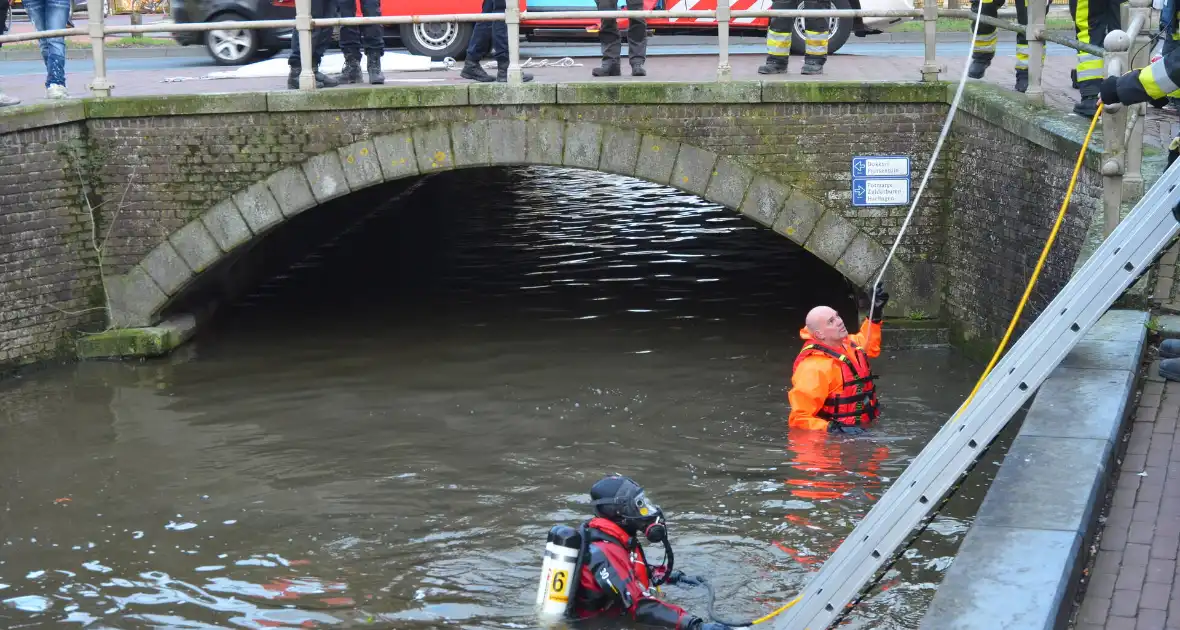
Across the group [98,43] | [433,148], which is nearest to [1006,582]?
[433,148]

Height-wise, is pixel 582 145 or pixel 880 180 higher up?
pixel 582 145

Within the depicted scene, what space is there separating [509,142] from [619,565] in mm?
6320

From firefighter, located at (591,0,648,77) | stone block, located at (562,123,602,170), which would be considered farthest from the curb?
firefighter, located at (591,0,648,77)

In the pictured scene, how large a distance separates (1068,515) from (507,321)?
8954mm

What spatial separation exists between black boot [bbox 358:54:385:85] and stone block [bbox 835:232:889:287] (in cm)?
445

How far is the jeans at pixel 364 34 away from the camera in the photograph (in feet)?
40.1

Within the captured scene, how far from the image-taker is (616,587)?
6395 mm

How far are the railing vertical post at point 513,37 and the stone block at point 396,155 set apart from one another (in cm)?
107

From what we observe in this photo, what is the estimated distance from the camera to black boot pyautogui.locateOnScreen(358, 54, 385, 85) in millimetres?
12586

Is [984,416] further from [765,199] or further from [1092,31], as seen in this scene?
[765,199]

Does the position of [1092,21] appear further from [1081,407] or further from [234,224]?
[234,224]

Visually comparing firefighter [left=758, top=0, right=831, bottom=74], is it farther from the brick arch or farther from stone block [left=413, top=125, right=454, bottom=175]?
stone block [left=413, top=125, right=454, bottom=175]

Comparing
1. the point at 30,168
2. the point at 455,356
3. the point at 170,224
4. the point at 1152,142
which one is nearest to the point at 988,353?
the point at 1152,142

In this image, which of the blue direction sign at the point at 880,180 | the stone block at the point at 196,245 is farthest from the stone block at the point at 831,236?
the stone block at the point at 196,245
